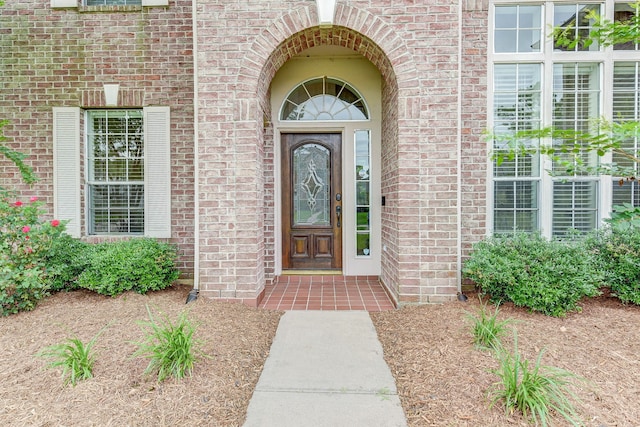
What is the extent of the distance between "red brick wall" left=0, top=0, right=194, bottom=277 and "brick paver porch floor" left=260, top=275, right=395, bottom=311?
1312 millimetres

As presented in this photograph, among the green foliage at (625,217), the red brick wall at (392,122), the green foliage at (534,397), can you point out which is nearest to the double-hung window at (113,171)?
the red brick wall at (392,122)

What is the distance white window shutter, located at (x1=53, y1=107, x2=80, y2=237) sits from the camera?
15.3 feet

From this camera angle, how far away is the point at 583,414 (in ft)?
6.38

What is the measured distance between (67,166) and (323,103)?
11.8ft

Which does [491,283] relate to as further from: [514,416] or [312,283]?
[312,283]

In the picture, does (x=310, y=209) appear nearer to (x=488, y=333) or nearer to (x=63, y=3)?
(x=488, y=333)

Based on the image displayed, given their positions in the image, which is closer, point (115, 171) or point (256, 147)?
point (256, 147)

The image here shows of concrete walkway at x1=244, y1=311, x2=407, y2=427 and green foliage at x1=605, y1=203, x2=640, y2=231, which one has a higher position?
green foliage at x1=605, y1=203, x2=640, y2=231

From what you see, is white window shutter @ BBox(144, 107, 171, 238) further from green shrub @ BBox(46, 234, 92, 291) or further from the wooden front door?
the wooden front door

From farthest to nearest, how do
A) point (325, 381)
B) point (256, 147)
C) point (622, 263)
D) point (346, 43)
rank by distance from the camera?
point (346, 43) < point (256, 147) < point (622, 263) < point (325, 381)

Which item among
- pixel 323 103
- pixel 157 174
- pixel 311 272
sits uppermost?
pixel 323 103

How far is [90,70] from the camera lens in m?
4.62

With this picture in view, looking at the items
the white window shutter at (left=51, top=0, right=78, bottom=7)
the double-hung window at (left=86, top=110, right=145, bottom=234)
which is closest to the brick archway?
the double-hung window at (left=86, top=110, right=145, bottom=234)

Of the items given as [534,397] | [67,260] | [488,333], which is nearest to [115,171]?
[67,260]
